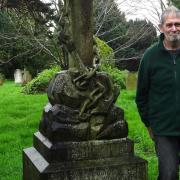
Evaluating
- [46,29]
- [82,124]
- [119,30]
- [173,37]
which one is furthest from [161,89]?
[119,30]

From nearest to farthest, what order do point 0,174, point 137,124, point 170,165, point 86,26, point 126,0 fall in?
point 170,165
point 86,26
point 0,174
point 137,124
point 126,0

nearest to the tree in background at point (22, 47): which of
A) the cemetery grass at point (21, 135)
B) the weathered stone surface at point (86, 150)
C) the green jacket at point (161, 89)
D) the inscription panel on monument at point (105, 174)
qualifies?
the cemetery grass at point (21, 135)

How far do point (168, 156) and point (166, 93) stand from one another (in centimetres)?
60

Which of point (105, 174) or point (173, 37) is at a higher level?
point (173, 37)

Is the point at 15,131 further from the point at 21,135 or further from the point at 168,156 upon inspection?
the point at 168,156

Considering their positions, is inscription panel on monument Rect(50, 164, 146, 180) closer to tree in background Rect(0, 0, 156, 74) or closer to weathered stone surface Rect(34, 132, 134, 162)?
weathered stone surface Rect(34, 132, 134, 162)

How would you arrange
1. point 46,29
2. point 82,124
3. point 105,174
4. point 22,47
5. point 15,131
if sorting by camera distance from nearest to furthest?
point 105,174 < point 82,124 < point 15,131 < point 46,29 < point 22,47

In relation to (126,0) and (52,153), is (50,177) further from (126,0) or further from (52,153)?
(126,0)

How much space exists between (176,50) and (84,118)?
1234 millimetres

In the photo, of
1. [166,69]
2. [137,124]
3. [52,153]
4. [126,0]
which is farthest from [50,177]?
[126,0]

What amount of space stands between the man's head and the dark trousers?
0.95m

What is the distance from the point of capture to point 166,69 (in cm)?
495

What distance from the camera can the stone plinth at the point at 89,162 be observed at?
5.23m

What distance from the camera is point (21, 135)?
10.9 meters
